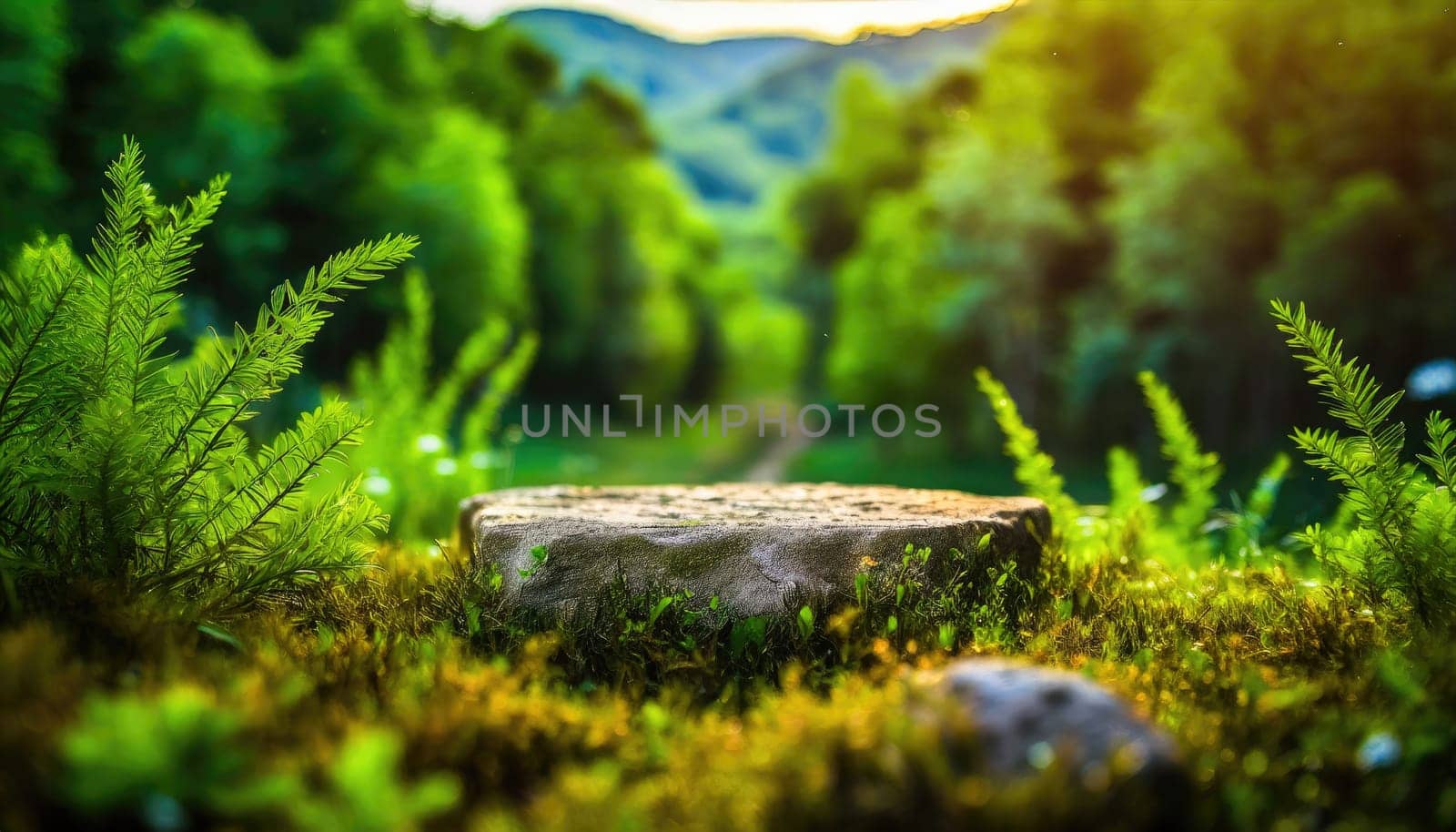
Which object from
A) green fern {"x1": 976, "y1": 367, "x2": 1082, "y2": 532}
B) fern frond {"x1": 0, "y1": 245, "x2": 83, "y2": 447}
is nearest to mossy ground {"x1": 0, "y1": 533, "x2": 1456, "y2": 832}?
fern frond {"x1": 0, "y1": 245, "x2": 83, "y2": 447}

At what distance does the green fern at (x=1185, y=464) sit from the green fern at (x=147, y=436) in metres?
3.30

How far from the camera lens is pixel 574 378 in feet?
75.4

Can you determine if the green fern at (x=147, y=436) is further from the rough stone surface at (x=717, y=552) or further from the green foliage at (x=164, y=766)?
the green foliage at (x=164, y=766)

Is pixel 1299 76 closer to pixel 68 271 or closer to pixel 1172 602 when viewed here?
pixel 1172 602

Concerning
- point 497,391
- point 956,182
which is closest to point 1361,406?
point 497,391

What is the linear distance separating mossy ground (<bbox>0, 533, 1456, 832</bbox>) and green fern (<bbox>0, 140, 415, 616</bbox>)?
0.87ft

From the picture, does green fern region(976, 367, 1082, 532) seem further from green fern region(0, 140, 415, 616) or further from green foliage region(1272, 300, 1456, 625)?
green fern region(0, 140, 415, 616)

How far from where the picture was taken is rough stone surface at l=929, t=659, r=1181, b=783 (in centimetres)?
176

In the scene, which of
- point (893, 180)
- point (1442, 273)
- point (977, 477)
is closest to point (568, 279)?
point (893, 180)

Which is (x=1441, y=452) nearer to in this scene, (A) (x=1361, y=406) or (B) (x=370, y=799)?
(A) (x=1361, y=406)


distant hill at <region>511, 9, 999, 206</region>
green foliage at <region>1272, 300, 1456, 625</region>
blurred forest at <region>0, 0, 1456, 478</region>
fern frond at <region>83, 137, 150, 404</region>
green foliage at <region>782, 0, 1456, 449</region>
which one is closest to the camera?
fern frond at <region>83, 137, 150, 404</region>

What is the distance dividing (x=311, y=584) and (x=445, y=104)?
18528mm

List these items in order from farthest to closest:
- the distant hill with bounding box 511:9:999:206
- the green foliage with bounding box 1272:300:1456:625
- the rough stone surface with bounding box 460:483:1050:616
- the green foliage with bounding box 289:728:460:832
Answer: the distant hill with bounding box 511:9:999:206 → the rough stone surface with bounding box 460:483:1050:616 → the green foliage with bounding box 1272:300:1456:625 → the green foliage with bounding box 289:728:460:832

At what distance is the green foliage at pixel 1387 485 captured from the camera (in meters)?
3.02
